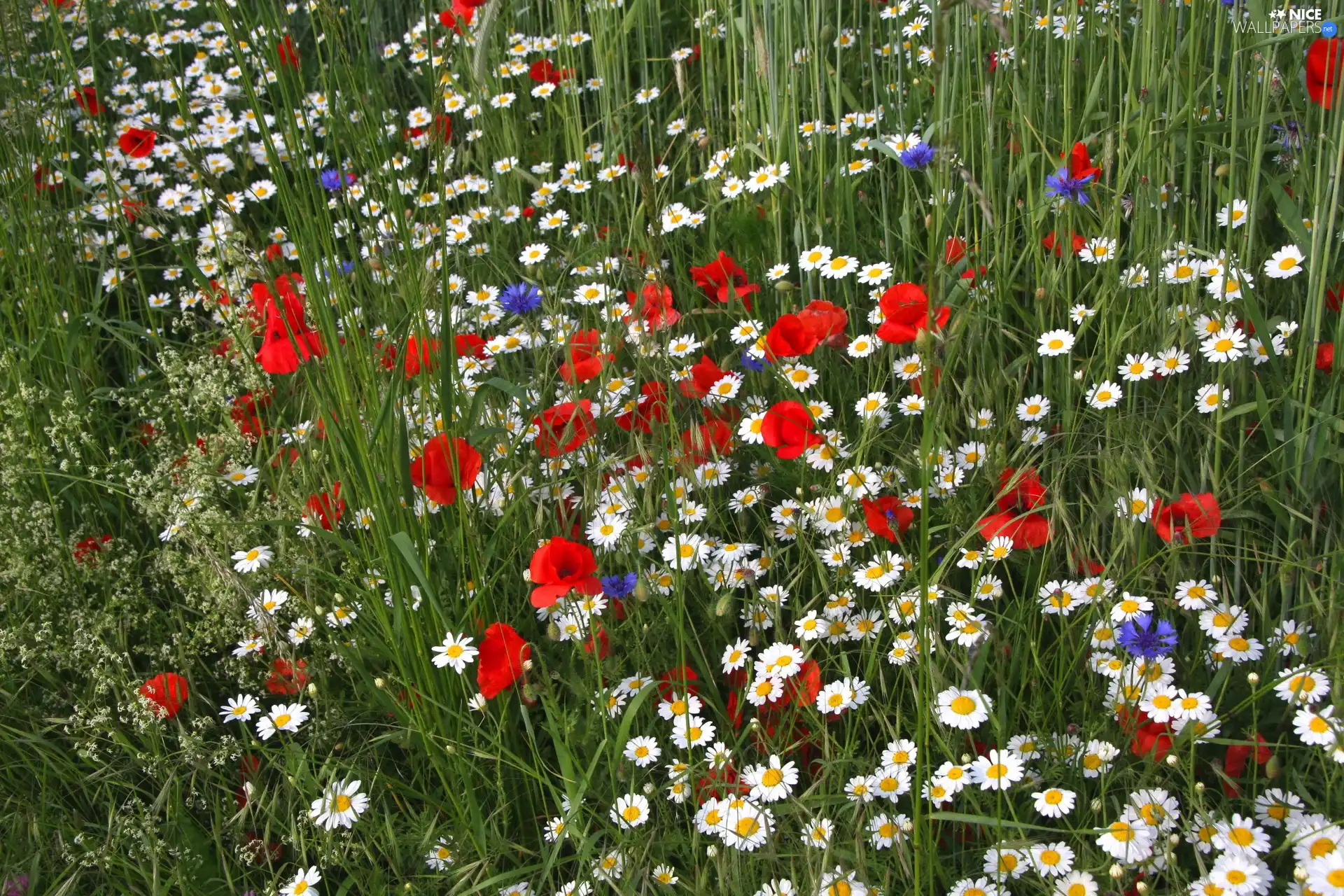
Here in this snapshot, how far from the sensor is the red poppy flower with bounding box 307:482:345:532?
1.85 metres

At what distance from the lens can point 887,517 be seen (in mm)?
1806

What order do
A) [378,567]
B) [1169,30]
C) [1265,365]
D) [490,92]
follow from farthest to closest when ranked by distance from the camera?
[490,92]
[1169,30]
[1265,365]
[378,567]

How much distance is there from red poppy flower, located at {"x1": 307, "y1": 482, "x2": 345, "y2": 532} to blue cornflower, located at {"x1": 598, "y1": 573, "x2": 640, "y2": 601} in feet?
1.43

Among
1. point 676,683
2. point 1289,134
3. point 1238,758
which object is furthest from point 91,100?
point 1238,758

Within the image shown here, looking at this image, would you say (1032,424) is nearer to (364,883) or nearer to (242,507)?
(364,883)

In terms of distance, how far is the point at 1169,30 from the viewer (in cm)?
211

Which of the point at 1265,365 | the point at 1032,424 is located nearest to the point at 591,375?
the point at 1032,424

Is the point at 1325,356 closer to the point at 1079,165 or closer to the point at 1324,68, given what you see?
the point at 1324,68

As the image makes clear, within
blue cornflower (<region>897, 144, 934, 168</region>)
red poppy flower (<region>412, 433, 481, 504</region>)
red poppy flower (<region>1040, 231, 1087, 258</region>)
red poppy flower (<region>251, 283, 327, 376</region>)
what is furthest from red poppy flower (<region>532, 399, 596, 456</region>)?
red poppy flower (<region>1040, 231, 1087, 258</region>)

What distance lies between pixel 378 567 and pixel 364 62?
2.60 ft

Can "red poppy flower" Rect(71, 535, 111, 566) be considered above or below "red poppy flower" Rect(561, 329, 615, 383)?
below

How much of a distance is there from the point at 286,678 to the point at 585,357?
73cm

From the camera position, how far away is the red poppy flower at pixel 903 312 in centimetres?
191

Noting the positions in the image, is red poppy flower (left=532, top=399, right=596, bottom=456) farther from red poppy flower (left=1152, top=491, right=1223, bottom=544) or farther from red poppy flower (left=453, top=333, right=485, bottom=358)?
red poppy flower (left=1152, top=491, right=1223, bottom=544)
